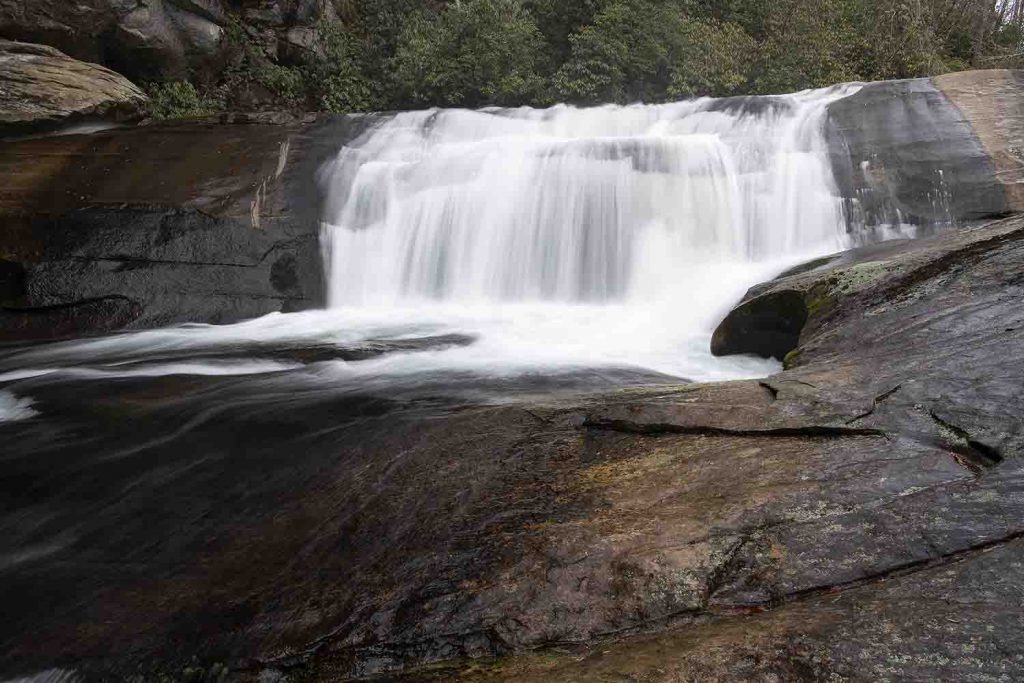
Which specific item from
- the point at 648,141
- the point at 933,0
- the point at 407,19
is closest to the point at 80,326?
the point at 648,141

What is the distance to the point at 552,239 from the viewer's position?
10539mm

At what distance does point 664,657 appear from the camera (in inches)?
76.1

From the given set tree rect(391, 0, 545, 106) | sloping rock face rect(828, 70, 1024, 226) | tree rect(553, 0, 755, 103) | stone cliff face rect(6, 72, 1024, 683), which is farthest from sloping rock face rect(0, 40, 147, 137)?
sloping rock face rect(828, 70, 1024, 226)

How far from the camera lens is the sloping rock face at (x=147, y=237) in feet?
30.3

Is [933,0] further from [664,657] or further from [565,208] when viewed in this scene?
[664,657]

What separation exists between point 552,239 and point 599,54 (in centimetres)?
774

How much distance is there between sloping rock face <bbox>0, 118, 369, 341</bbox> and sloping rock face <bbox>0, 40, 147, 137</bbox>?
1.52ft

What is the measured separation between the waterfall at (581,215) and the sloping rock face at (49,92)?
175 inches

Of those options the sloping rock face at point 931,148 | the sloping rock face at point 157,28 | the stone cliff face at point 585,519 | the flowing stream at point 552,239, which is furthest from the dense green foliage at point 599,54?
the stone cliff face at point 585,519

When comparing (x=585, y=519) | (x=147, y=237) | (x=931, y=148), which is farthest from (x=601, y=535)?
(x=931, y=148)

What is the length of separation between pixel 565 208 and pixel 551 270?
1.04 meters

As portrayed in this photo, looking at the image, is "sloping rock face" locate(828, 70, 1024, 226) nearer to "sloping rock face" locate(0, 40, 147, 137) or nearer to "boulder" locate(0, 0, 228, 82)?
"sloping rock face" locate(0, 40, 147, 137)

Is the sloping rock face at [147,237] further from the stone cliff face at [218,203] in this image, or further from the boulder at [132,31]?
the boulder at [132,31]

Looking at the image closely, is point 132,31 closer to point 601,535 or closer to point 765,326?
point 765,326
